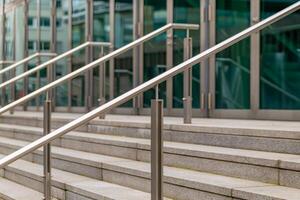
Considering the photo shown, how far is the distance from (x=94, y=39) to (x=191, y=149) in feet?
18.5

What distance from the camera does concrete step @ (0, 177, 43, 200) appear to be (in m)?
4.95

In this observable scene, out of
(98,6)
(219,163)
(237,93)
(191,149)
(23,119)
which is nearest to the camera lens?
(219,163)

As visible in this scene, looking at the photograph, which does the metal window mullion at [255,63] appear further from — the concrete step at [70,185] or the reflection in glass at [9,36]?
the reflection in glass at [9,36]

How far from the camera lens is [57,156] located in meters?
5.64

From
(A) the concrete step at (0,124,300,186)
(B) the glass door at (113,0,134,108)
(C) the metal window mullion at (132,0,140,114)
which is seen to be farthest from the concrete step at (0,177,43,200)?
(B) the glass door at (113,0,134,108)

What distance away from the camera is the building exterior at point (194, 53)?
6.04 meters

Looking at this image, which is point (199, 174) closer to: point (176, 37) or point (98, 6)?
point (176, 37)

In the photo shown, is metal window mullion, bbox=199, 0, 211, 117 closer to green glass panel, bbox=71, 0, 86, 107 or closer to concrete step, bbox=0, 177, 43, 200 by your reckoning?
concrete step, bbox=0, 177, 43, 200

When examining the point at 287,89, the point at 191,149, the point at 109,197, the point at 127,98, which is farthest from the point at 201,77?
the point at 127,98

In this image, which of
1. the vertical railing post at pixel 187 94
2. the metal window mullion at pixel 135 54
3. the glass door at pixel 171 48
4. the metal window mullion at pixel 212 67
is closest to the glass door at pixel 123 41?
the metal window mullion at pixel 135 54

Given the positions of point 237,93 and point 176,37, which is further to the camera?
point 176,37

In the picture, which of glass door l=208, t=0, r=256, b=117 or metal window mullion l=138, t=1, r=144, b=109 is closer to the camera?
glass door l=208, t=0, r=256, b=117

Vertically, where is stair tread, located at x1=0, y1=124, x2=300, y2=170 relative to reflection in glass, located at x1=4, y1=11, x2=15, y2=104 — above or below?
below

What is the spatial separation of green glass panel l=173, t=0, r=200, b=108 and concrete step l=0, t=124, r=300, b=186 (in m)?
1.65
